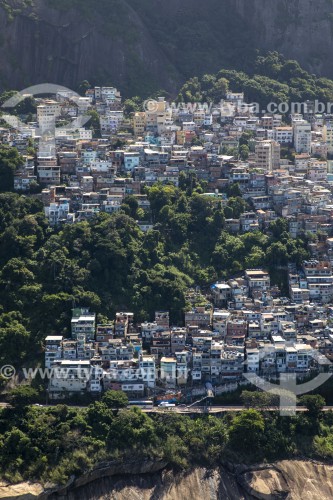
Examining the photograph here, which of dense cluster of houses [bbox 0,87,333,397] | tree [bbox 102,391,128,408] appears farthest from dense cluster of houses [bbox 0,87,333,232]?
tree [bbox 102,391,128,408]

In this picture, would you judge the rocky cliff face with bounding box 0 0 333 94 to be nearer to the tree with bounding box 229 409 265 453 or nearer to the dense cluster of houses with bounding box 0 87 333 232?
the dense cluster of houses with bounding box 0 87 333 232

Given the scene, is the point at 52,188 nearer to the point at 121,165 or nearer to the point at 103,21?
the point at 121,165

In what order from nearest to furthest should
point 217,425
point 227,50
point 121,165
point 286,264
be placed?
point 217,425, point 286,264, point 121,165, point 227,50

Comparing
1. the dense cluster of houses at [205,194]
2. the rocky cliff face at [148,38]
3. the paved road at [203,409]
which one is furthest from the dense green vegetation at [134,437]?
the rocky cliff face at [148,38]

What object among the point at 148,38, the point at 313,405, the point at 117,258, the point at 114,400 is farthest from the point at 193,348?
the point at 148,38

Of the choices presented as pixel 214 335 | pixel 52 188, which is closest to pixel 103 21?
pixel 52 188

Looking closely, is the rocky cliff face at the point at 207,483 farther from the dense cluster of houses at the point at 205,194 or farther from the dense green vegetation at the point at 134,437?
the dense cluster of houses at the point at 205,194
